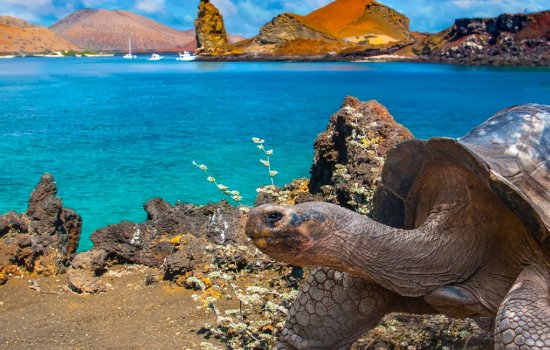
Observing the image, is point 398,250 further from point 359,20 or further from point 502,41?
point 359,20

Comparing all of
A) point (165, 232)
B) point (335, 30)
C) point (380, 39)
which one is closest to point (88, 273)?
point (165, 232)

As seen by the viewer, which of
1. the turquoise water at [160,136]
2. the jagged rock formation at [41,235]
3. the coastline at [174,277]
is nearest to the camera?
the coastline at [174,277]

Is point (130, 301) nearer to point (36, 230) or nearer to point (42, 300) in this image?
point (42, 300)

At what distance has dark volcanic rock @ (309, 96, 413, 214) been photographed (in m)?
5.53

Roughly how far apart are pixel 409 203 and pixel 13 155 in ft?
56.0

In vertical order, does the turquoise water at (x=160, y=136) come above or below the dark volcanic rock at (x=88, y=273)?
below

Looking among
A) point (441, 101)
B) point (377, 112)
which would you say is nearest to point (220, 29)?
point (441, 101)

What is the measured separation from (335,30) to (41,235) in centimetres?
17177

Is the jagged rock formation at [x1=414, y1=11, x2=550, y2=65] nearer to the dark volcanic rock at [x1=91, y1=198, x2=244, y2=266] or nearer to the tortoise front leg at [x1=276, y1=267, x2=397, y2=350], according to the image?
the dark volcanic rock at [x1=91, y1=198, x2=244, y2=266]

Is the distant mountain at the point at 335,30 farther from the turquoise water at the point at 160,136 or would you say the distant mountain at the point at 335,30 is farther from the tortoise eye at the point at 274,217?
the tortoise eye at the point at 274,217

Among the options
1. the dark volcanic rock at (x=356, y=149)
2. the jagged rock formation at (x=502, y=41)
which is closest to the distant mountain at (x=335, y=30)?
the jagged rock formation at (x=502, y=41)

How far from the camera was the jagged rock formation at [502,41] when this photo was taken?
320 ft

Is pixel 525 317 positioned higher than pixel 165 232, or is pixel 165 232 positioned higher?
pixel 525 317

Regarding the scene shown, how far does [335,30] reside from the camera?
17138 centimetres
